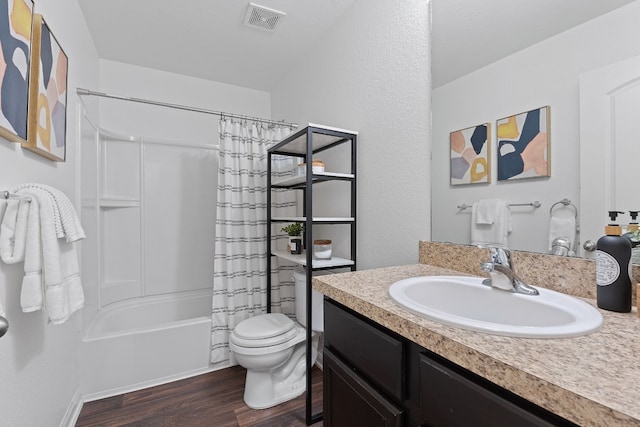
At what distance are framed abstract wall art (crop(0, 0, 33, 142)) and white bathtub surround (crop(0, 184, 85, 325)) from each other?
22cm

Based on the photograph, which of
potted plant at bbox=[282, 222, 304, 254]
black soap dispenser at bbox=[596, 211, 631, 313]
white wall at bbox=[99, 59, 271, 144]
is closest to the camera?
black soap dispenser at bbox=[596, 211, 631, 313]

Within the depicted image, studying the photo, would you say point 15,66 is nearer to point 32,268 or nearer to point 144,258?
point 32,268

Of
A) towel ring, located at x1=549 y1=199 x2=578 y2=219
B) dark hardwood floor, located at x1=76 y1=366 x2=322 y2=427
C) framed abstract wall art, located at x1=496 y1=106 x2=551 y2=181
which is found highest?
framed abstract wall art, located at x1=496 y1=106 x2=551 y2=181

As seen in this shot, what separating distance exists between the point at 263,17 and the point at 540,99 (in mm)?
1735

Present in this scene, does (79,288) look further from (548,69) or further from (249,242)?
(548,69)

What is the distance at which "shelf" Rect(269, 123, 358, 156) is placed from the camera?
167cm

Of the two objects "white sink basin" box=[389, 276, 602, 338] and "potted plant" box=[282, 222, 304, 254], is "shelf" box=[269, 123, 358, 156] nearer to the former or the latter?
"potted plant" box=[282, 222, 304, 254]


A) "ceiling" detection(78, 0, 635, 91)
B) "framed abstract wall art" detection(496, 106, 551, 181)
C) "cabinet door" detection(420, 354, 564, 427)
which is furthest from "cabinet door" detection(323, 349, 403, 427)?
"ceiling" detection(78, 0, 635, 91)

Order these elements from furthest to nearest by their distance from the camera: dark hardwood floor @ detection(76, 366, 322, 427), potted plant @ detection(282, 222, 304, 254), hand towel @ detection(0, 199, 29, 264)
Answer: potted plant @ detection(282, 222, 304, 254)
dark hardwood floor @ detection(76, 366, 322, 427)
hand towel @ detection(0, 199, 29, 264)

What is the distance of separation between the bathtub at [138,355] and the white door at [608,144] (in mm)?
2166

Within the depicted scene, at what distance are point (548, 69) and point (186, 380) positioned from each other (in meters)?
2.49

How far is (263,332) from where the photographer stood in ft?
5.65

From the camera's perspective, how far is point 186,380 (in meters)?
1.98

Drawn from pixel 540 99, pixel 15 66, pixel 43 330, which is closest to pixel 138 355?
pixel 43 330
